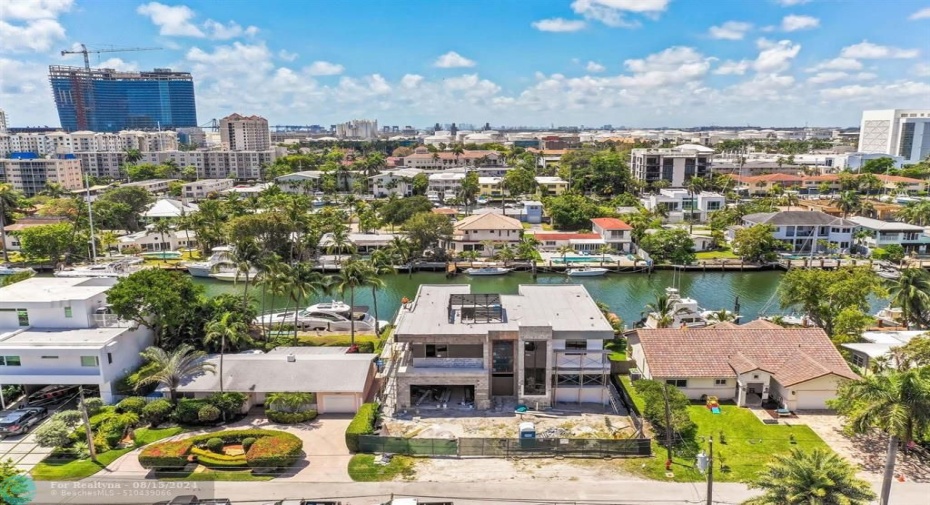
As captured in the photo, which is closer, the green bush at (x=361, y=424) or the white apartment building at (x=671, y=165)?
the green bush at (x=361, y=424)

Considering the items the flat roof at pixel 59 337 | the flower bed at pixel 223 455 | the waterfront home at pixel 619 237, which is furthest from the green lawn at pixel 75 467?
the waterfront home at pixel 619 237

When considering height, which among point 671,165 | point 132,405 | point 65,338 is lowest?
point 132,405

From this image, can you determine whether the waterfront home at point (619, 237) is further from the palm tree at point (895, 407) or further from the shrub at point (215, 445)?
the shrub at point (215, 445)

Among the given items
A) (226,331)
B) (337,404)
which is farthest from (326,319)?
(337,404)

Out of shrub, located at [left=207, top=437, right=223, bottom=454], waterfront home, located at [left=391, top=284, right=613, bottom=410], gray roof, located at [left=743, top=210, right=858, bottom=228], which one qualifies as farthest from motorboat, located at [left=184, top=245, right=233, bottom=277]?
gray roof, located at [left=743, top=210, right=858, bottom=228]

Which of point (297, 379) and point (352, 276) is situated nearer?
point (297, 379)

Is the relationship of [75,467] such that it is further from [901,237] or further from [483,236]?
[901,237]
